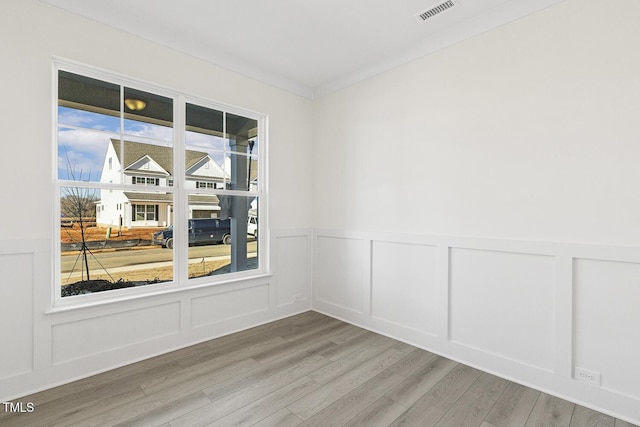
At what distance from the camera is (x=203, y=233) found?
10.1 feet

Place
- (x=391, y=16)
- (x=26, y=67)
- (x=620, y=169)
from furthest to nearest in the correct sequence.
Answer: (x=391, y=16) < (x=26, y=67) < (x=620, y=169)

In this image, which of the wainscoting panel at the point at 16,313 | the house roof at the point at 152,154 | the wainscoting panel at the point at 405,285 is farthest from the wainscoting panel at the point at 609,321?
the wainscoting panel at the point at 16,313

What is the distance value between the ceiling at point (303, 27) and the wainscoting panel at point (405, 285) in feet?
6.01

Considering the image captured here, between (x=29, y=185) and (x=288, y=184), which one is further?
(x=288, y=184)

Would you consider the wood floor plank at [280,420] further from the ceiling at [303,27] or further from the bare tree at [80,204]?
the ceiling at [303,27]

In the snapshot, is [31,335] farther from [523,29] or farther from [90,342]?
[523,29]

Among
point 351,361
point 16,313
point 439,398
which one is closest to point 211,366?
point 351,361

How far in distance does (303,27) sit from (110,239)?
7.75ft

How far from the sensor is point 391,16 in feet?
8.06

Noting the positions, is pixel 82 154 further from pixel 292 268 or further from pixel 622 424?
pixel 622 424

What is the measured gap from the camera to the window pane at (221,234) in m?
3.01

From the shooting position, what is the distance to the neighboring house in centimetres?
253

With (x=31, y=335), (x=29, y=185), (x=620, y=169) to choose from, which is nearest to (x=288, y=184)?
(x=29, y=185)

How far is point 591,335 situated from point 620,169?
3.52 feet
